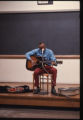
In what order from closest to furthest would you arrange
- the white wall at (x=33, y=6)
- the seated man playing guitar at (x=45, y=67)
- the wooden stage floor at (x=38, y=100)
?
the wooden stage floor at (x=38, y=100), the seated man playing guitar at (x=45, y=67), the white wall at (x=33, y=6)

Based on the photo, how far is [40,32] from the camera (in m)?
5.10

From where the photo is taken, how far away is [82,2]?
1343mm

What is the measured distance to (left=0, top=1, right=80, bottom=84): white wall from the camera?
4961 millimetres

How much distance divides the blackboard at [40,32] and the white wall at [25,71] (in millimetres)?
259

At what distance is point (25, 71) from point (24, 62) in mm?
255

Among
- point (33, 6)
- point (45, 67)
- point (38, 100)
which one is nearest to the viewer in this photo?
point (38, 100)

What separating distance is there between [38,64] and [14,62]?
1.59 metres

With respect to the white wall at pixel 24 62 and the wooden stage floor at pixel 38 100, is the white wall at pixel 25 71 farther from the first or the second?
the wooden stage floor at pixel 38 100

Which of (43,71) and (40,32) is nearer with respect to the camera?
(43,71)

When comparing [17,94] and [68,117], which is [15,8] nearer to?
[17,94]

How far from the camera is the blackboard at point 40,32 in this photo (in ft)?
16.3

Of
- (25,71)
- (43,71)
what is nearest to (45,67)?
(43,71)

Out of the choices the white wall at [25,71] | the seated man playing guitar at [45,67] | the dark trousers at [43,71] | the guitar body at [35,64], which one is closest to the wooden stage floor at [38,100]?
the seated man playing guitar at [45,67]

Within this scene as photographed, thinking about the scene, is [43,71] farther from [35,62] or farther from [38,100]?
[38,100]
